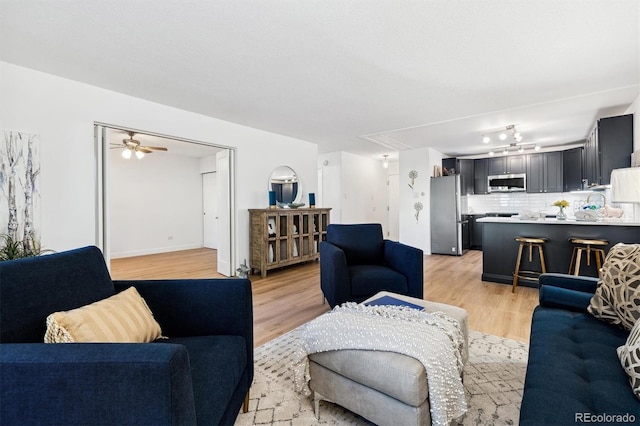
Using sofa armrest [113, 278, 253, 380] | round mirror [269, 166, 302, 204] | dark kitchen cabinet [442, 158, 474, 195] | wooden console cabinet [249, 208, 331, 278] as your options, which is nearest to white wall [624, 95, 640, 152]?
dark kitchen cabinet [442, 158, 474, 195]

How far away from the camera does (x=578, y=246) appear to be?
3.61 meters

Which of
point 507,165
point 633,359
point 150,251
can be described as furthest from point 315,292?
point 507,165

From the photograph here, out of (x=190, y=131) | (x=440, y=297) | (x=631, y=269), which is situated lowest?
(x=440, y=297)

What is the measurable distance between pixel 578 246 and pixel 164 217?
306 inches

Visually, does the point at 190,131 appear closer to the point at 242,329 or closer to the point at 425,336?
the point at 242,329

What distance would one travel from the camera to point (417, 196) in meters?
6.51

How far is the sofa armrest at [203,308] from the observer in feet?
4.83

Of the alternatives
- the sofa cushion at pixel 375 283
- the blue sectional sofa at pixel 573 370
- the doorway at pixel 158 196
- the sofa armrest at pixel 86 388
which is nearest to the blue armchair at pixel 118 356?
the sofa armrest at pixel 86 388

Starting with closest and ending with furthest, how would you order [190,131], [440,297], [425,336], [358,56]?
[425,336], [358,56], [440,297], [190,131]

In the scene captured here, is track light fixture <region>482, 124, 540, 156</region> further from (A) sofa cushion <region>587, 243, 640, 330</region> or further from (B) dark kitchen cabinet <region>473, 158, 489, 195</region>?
(A) sofa cushion <region>587, 243, 640, 330</region>

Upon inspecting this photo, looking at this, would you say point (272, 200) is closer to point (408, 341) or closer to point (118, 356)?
point (408, 341)

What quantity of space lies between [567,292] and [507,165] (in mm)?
5912

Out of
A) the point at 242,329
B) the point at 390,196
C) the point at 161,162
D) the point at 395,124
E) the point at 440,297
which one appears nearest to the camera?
the point at 242,329

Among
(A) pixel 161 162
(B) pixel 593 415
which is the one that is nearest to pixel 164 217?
(A) pixel 161 162
